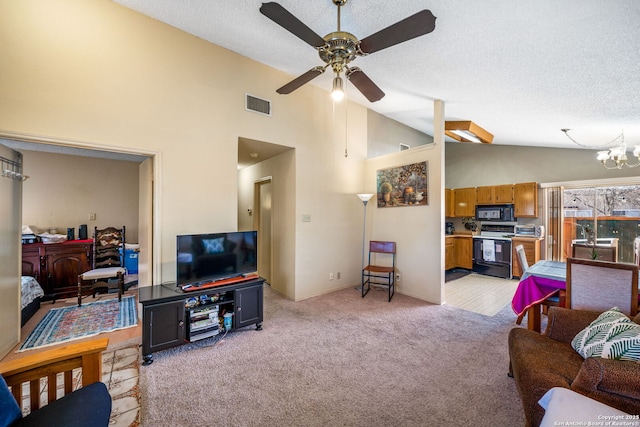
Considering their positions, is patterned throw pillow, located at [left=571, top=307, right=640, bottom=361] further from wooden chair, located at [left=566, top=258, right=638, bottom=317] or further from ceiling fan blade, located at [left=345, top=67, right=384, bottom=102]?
ceiling fan blade, located at [left=345, top=67, right=384, bottom=102]

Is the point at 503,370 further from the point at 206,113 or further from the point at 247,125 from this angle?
the point at 206,113

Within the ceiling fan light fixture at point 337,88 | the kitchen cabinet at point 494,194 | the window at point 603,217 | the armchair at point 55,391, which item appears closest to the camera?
the armchair at point 55,391

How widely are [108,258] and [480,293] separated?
646cm

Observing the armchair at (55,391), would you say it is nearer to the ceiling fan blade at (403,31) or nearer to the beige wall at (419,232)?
the ceiling fan blade at (403,31)

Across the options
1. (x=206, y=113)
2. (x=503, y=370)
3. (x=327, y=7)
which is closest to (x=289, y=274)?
(x=206, y=113)

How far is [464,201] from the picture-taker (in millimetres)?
6418

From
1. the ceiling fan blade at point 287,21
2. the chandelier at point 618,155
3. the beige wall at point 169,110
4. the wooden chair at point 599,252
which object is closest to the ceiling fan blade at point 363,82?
the ceiling fan blade at point 287,21

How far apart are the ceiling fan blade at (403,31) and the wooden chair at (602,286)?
2.20 m

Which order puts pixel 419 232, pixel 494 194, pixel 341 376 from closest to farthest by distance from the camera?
pixel 341 376 → pixel 419 232 → pixel 494 194

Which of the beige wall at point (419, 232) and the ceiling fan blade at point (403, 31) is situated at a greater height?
the ceiling fan blade at point (403, 31)

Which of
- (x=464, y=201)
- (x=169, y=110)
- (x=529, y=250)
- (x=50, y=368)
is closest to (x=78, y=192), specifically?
(x=169, y=110)

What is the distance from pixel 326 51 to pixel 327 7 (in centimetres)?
76

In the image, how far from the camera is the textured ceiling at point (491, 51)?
79.9 inches

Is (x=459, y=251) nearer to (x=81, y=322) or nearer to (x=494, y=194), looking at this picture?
(x=494, y=194)
